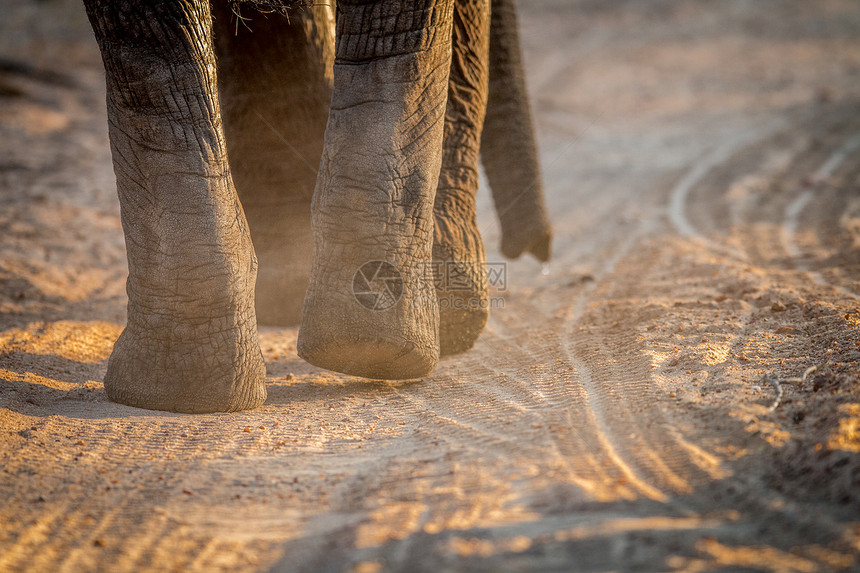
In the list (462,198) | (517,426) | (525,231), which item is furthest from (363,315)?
(525,231)

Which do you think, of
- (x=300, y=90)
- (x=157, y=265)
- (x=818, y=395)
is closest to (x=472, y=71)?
(x=300, y=90)

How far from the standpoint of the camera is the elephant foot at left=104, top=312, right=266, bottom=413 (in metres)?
2.79

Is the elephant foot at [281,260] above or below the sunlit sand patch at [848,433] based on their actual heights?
above

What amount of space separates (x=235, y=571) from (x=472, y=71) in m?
2.76

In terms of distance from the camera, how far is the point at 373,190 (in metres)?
2.88

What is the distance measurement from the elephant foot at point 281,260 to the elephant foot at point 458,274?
89 centimetres

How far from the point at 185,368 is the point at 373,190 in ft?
3.22

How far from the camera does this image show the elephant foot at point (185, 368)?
110 inches

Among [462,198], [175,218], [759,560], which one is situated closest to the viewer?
[759,560]

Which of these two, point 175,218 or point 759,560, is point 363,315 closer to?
point 175,218

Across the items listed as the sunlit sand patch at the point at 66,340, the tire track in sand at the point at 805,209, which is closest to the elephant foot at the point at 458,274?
the sunlit sand patch at the point at 66,340

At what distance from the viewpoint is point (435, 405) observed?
2947mm

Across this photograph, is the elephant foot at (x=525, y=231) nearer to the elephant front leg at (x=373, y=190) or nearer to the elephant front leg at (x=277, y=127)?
the elephant front leg at (x=277, y=127)

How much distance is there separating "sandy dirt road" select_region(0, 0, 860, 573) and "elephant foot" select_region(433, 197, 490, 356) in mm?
141
